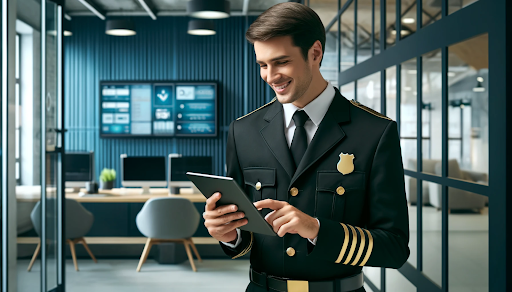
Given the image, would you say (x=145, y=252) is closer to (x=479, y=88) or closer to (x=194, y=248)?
(x=194, y=248)

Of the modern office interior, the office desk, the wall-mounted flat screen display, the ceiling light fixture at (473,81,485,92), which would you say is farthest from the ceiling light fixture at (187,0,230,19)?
the ceiling light fixture at (473,81,485,92)

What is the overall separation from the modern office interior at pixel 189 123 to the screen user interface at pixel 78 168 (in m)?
0.02

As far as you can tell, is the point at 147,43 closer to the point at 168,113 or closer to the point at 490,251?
the point at 168,113

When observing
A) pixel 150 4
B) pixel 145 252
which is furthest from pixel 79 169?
pixel 150 4

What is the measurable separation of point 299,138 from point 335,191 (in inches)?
6.5

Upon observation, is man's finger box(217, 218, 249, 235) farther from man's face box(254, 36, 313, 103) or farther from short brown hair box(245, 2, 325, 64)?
short brown hair box(245, 2, 325, 64)

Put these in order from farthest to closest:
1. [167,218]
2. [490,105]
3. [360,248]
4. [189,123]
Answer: [189,123] < [167,218] < [490,105] < [360,248]

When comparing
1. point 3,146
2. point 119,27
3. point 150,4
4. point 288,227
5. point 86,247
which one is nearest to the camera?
point 288,227

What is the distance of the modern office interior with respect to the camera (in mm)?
1521

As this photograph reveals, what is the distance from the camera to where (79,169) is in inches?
219

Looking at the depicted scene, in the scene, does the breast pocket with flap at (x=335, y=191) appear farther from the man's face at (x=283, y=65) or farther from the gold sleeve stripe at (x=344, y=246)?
the man's face at (x=283, y=65)

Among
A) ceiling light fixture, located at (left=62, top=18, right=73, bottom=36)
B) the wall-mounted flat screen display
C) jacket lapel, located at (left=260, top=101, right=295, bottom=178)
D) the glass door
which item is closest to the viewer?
jacket lapel, located at (left=260, top=101, right=295, bottom=178)

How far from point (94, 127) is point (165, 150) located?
1.24 m

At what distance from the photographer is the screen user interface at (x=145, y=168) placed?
217 inches
